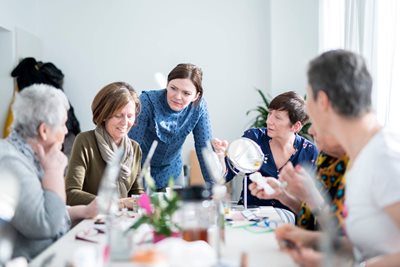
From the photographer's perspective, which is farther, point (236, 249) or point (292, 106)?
point (292, 106)

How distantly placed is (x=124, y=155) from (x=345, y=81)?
4.35 feet

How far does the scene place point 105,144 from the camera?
2.19 meters

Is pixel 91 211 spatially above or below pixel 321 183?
below

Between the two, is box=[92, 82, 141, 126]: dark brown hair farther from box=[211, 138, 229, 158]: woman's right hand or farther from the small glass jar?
the small glass jar

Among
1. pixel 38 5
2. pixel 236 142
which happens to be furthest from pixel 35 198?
pixel 38 5

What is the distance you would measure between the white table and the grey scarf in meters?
0.49

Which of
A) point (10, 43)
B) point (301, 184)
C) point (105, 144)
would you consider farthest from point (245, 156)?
point (10, 43)

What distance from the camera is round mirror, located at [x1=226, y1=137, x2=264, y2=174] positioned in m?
2.07

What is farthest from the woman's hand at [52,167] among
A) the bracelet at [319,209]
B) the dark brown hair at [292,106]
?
the dark brown hair at [292,106]

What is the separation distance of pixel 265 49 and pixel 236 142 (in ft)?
8.08

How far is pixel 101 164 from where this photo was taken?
2209 mm

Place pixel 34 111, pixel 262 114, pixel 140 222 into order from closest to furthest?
pixel 140 222
pixel 34 111
pixel 262 114

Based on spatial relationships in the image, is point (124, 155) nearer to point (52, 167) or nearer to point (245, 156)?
point (245, 156)

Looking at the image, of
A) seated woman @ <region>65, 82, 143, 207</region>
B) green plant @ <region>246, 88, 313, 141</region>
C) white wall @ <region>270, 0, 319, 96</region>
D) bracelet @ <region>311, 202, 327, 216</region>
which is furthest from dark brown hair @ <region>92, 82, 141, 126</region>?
white wall @ <region>270, 0, 319, 96</region>
